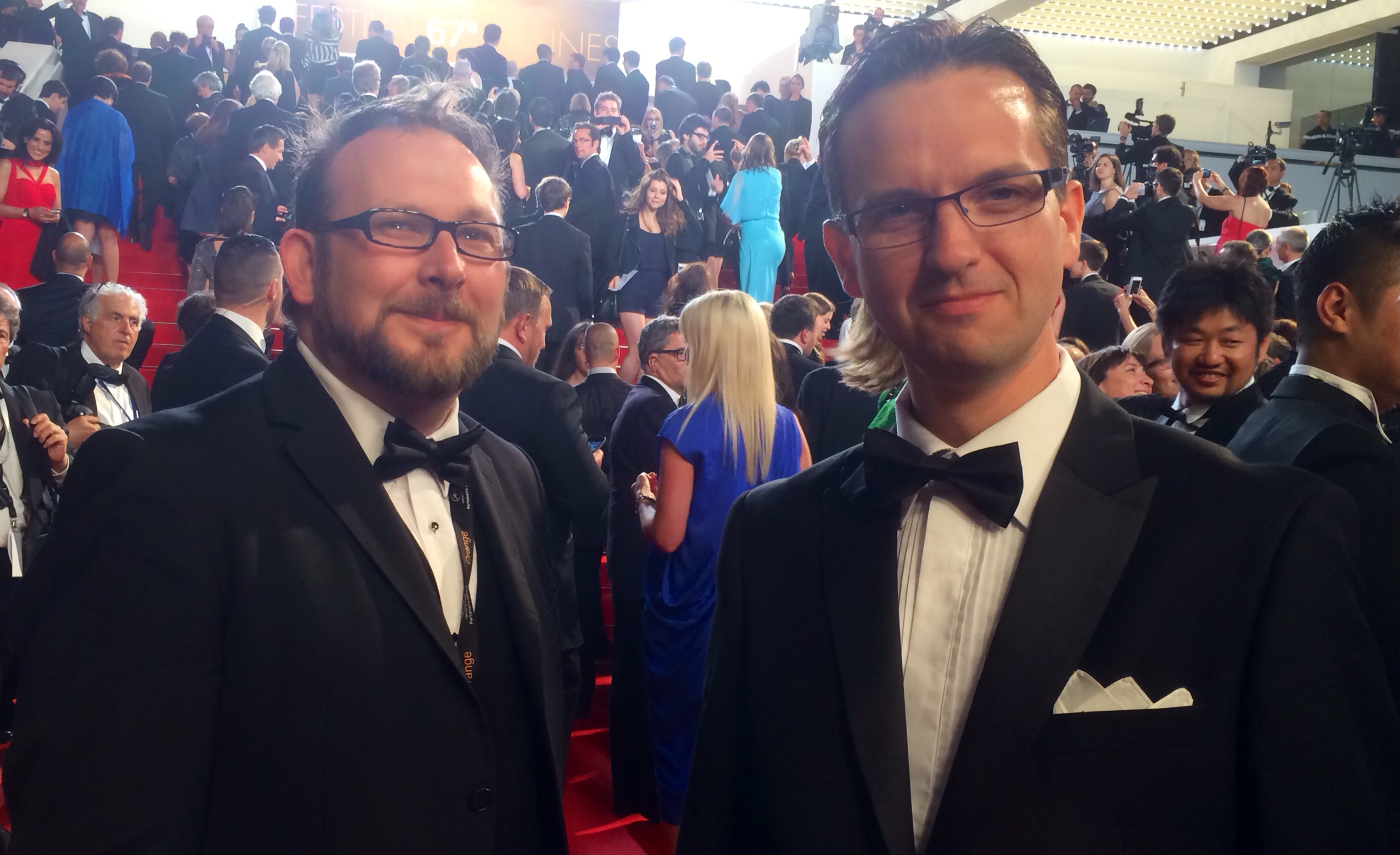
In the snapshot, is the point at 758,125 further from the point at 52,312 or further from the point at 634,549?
the point at 634,549

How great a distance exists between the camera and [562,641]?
7.68 feet

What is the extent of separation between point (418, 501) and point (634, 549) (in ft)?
8.14

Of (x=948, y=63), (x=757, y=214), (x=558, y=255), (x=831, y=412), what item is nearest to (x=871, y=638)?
(x=948, y=63)

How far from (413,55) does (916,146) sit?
12.5m

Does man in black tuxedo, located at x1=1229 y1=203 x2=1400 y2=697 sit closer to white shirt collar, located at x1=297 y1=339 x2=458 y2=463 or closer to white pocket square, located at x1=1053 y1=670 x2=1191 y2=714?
white pocket square, located at x1=1053 y1=670 x2=1191 y2=714

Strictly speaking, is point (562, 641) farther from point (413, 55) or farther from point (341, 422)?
point (413, 55)

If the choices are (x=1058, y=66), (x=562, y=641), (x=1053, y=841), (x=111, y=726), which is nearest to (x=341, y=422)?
(x=111, y=726)

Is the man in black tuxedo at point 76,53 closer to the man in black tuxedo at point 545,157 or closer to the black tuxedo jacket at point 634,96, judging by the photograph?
the man in black tuxedo at point 545,157

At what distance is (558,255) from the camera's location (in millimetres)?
7672

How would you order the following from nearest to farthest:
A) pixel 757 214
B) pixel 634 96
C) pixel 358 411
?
pixel 358 411, pixel 757 214, pixel 634 96

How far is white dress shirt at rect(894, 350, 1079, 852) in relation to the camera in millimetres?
1168

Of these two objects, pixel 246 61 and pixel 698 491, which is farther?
pixel 246 61

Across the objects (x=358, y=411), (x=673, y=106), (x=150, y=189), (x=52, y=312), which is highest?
(x=673, y=106)

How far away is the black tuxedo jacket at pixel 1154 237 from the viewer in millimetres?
8773
